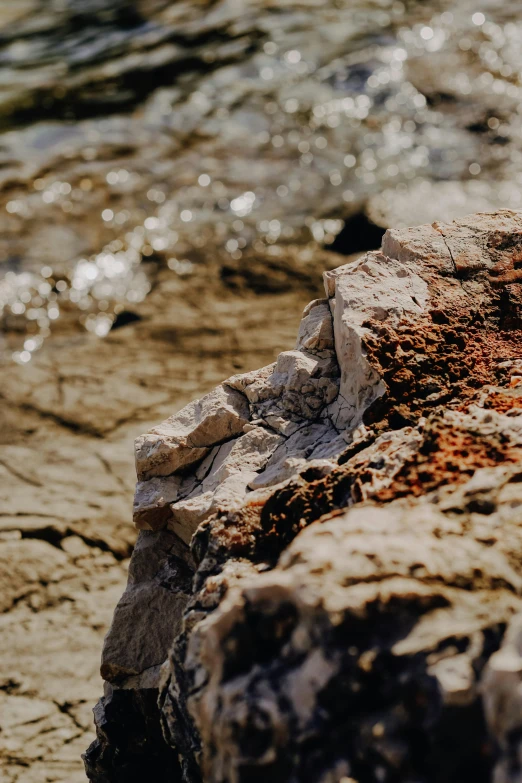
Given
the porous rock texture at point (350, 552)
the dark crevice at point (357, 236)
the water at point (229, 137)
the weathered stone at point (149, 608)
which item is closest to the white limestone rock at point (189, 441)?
the porous rock texture at point (350, 552)

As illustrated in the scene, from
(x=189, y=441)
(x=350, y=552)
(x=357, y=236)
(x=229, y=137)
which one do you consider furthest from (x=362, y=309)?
(x=229, y=137)

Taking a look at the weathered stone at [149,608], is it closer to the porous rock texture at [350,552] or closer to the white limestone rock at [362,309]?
the porous rock texture at [350,552]

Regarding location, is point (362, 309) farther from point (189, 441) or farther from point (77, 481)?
point (77, 481)

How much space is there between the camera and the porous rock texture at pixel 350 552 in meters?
0.83

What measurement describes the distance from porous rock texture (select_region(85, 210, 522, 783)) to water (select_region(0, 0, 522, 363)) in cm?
246

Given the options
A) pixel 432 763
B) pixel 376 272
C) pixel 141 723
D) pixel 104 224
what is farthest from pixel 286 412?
pixel 104 224

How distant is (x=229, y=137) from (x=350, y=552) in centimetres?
437

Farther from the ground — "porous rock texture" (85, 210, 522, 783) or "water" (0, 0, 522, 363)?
"porous rock texture" (85, 210, 522, 783)

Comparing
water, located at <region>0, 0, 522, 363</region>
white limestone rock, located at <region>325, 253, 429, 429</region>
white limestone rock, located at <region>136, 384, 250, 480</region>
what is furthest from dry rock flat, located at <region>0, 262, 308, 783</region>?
white limestone rock, located at <region>325, 253, 429, 429</region>

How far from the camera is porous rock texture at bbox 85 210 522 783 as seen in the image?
2.73 feet

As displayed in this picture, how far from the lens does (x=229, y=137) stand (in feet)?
16.2

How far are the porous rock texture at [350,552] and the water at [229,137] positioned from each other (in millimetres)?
2458

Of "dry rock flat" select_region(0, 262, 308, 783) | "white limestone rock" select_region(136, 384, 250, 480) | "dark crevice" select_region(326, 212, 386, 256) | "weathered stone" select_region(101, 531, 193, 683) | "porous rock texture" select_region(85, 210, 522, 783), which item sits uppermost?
"porous rock texture" select_region(85, 210, 522, 783)

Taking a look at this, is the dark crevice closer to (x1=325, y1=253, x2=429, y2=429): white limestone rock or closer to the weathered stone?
(x1=325, y1=253, x2=429, y2=429): white limestone rock
